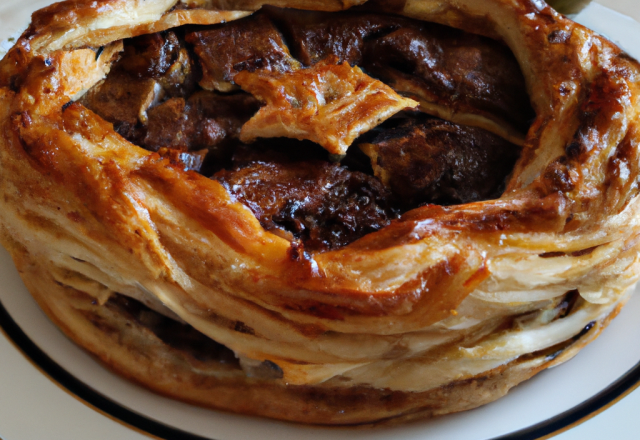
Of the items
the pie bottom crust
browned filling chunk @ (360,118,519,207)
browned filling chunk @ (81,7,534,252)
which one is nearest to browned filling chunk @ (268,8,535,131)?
browned filling chunk @ (81,7,534,252)

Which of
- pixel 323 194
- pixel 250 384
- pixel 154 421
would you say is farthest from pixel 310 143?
pixel 154 421

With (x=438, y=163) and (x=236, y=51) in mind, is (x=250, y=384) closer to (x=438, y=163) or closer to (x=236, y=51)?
(x=438, y=163)

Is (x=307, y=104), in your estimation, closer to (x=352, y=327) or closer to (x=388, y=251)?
(x=388, y=251)

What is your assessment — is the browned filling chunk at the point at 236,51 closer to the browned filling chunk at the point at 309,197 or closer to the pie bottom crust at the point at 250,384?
the browned filling chunk at the point at 309,197

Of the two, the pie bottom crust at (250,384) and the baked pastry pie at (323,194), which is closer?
the baked pastry pie at (323,194)

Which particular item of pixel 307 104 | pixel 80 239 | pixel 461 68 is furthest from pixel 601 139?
pixel 80 239

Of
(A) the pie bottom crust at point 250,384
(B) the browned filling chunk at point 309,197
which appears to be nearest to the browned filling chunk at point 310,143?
(B) the browned filling chunk at point 309,197
